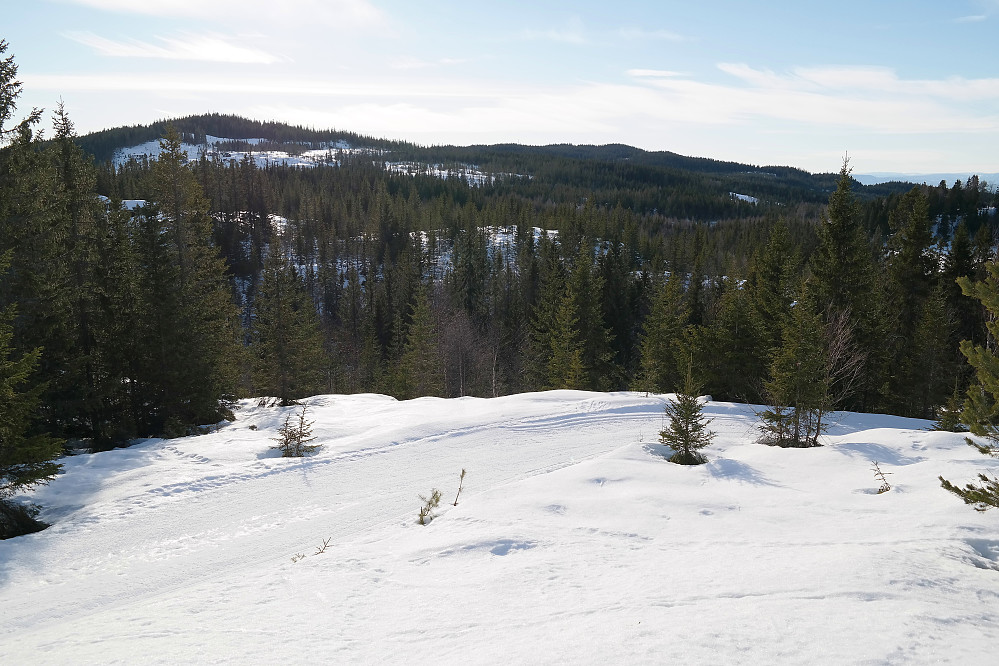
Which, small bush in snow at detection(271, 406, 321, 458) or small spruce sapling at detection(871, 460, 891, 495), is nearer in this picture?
small spruce sapling at detection(871, 460, 891, 495)

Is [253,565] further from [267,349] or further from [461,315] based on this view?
[461,315]

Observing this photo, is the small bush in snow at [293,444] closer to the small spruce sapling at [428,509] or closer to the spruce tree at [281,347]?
the small spruce sapling at [428,509]

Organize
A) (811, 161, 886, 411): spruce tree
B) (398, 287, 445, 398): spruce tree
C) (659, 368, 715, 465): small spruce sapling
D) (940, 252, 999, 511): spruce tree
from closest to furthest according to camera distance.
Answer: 1. (940, 252, 999, 511): spruce tree
2. (659, 368, 715, 465): small spruce sapling
3. (811, 161, 886, 411): spruce tree
4. (398, 287, 445, 398): spruce tree

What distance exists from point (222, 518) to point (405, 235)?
9211 cm

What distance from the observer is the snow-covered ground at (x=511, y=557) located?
169 inches

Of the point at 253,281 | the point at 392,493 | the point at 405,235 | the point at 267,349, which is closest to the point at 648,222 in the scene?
the point at 405,235

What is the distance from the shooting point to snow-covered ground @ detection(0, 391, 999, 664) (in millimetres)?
4301

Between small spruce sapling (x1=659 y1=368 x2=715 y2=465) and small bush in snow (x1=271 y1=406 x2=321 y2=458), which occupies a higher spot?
small spruce sapling (x1=659 y1=368 x2=715 y2=465)

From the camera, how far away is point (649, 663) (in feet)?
12.4

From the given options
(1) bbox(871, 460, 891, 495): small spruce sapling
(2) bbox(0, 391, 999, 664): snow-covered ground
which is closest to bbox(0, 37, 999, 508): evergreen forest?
(2) bbox(0, 391, 999, 664): snow-covered ground

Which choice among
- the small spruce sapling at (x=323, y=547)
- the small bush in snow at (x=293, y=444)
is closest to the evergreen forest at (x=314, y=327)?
the small bush in snow at (x=293, y=444)

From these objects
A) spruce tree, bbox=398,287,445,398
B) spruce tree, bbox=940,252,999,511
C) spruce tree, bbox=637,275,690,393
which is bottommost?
spruce tree, bbox=398,287,445,398

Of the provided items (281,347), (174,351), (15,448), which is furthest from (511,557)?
(281,347)

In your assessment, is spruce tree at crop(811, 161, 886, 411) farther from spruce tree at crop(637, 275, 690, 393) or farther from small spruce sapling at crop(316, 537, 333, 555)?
small spruce sapling at crop(316, 537, 333, 555)
